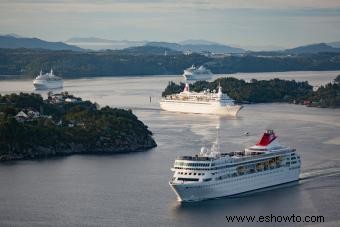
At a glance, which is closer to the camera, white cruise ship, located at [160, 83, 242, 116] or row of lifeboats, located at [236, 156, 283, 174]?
row of lifeboats, located at [236, 156, 283, 174]

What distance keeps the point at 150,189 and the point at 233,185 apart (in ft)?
5.53

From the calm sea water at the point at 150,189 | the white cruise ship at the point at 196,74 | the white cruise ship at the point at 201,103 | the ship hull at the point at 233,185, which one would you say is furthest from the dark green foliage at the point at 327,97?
the ship hull at the point at 233,185

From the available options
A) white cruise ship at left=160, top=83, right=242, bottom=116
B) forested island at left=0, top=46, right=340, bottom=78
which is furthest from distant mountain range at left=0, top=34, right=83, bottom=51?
white cruise ship at left=160, top=83, right=242, bottom=116

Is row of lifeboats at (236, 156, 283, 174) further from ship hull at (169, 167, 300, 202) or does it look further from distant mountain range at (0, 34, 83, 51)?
distant mountain range at (0, 34, 83, 51)

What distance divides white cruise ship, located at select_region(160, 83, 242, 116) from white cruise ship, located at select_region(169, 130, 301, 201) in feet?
56.9

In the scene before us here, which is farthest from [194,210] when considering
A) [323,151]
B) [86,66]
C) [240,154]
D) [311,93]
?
[86,66]

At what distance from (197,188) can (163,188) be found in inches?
49.0

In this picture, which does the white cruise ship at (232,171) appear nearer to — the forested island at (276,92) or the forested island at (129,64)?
the forested island at (276,92)

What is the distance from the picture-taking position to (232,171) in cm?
2112

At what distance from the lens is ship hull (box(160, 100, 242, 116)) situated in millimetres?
40469

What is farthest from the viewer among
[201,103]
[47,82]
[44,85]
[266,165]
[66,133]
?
[47,82]

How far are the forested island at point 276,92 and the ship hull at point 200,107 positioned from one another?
167 inches

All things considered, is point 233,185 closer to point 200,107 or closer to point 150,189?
point 150,189

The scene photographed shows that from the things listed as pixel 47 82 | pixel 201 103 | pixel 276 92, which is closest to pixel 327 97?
pixel 276 92
